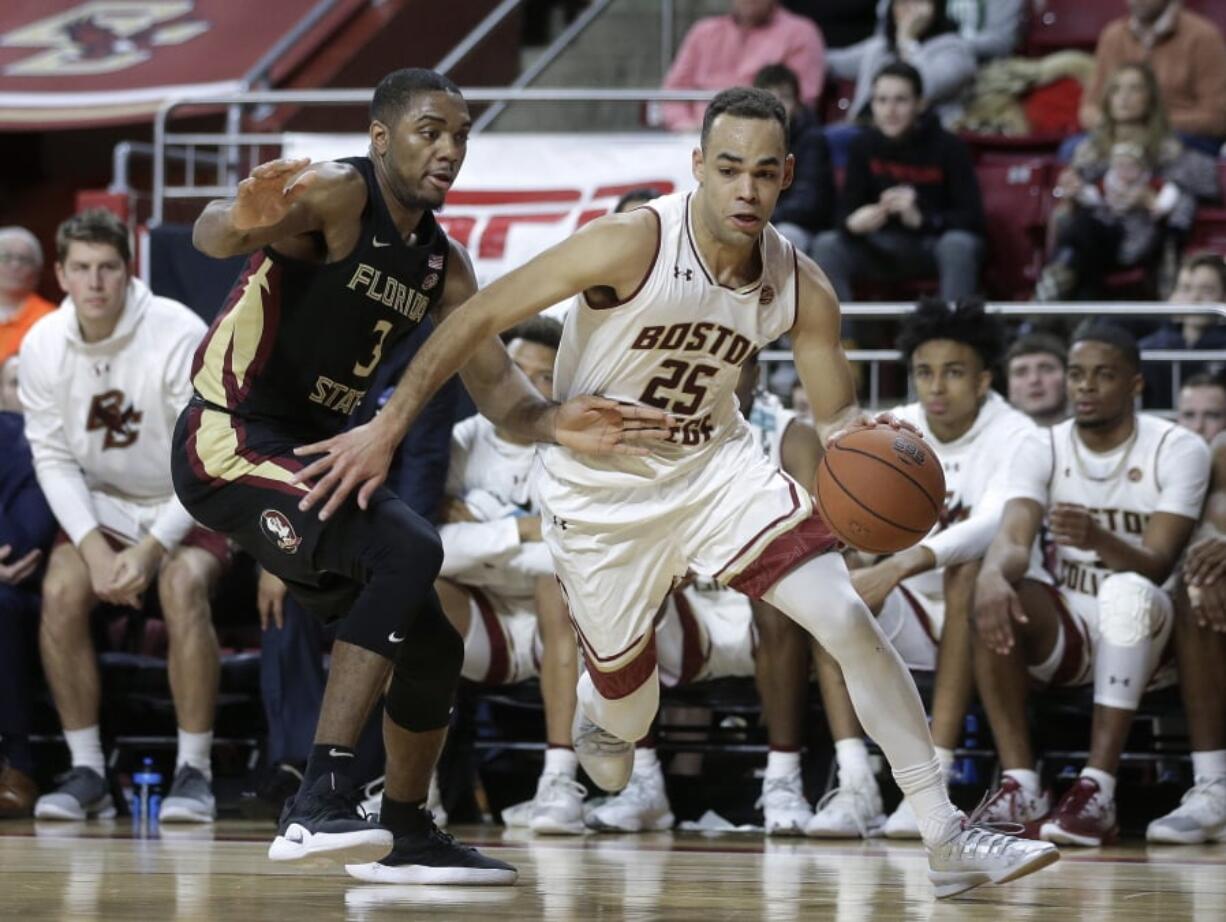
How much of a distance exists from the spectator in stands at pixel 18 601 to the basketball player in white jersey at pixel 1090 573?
3.37 metres

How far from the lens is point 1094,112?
9445mm

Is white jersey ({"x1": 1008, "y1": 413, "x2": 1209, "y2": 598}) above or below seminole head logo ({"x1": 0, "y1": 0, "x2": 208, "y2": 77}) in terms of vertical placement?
below

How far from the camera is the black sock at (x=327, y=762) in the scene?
4.40 meters

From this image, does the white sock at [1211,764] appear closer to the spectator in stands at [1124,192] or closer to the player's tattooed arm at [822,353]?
the player's tattooed arm at [822,353]

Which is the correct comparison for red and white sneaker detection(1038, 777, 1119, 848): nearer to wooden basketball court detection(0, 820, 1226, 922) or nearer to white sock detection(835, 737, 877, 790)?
wooden basketball court detection(0, 820, 1226, 922)

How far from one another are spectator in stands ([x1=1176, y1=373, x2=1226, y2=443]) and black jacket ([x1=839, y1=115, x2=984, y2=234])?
178 centimetres

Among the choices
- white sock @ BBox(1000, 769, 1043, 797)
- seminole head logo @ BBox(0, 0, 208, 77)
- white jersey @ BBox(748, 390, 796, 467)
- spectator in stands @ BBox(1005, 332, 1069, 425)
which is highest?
seminole head logo @ BBox(0, 0, 208, 77)

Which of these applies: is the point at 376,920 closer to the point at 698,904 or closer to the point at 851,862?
the point at 698,904

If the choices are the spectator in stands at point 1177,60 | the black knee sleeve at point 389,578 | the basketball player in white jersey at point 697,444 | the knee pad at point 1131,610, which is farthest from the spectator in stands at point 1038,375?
the black knee sleeve at point 389,578

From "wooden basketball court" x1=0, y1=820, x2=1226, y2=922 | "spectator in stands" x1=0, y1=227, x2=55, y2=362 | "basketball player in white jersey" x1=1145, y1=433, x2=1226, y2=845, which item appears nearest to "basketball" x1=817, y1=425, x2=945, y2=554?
"wooden basketball court" x1=0, y1=820, x2=1226, y2=922

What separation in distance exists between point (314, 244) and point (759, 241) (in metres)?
1.07

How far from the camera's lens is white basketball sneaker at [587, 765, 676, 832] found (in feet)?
21.5

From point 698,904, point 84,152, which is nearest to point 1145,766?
point 698,904

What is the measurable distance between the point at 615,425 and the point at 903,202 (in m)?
4.23
